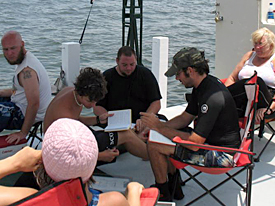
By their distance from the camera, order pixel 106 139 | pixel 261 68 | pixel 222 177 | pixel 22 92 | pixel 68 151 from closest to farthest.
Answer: pixel 68 151 < pixel 106 139 < pixel 222 177 < pixel 22 92 < pixel 261 68

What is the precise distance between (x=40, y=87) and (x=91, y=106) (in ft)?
2.83

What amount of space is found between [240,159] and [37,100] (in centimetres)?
164

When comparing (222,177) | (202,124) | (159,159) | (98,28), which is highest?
(98,28)

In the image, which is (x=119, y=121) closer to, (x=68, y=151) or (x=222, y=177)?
(x=222, y=177)

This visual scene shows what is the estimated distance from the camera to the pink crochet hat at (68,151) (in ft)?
4.46

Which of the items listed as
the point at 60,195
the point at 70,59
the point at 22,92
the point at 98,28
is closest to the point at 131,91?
the point at 22,92

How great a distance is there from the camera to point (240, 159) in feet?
8.64

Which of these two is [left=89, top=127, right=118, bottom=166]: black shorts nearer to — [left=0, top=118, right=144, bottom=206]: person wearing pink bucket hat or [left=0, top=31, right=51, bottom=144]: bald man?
[left=0, top=31, right=51, bottom=144]: bald man

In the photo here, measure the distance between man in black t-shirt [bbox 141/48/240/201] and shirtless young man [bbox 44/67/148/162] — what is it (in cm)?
27

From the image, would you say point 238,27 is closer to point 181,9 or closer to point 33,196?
point 33,196

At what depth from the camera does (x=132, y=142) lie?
118 inches

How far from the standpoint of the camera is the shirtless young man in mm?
2607

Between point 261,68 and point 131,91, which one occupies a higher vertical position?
point 261,68

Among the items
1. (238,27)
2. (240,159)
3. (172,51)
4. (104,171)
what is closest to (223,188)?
(240,159)
